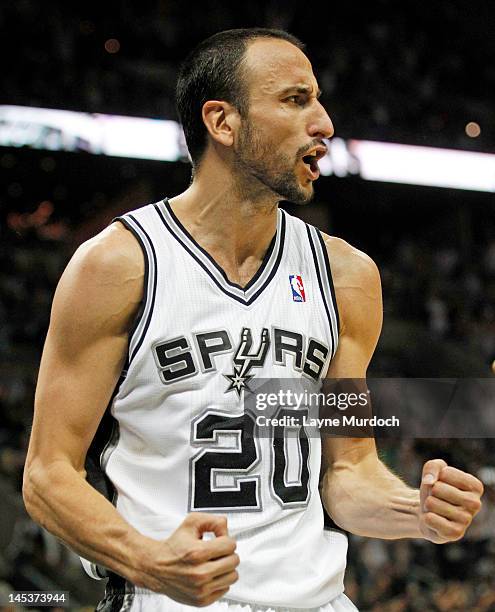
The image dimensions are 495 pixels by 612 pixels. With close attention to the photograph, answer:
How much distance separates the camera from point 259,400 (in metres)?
2.37

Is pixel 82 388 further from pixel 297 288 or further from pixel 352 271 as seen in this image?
pixel 352 271

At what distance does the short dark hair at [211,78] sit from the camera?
2.60 meters

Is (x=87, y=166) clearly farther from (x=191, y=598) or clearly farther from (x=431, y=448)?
(x=191, y=598)

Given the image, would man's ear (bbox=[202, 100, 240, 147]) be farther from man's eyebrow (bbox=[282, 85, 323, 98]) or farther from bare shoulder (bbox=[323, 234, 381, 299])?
bare shoulder (bbox=[323, 234, 381, 299])

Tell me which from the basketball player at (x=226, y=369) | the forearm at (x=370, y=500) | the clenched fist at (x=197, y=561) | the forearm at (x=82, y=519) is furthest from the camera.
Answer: the forearm at (x=370, y=500)

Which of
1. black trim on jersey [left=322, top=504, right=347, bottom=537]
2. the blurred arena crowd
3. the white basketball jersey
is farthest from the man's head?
the blurred arena crowd

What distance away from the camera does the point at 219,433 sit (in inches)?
91.0

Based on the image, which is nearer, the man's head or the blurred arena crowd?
the man's head

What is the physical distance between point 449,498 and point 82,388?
0.87 metres

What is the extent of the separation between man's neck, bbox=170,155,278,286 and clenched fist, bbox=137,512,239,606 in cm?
88

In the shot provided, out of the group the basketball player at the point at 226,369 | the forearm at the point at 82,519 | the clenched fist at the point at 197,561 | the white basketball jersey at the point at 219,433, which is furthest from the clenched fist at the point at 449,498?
the forearm at the point at 82,519

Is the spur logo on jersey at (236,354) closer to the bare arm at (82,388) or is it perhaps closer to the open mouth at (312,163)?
the bare arm at (82,388)

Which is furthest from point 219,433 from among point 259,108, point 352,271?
point 259,108
